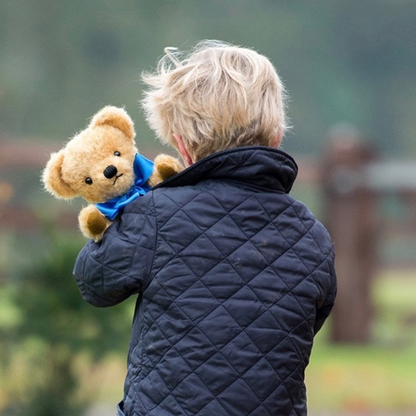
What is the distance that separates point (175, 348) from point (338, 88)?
473 inches

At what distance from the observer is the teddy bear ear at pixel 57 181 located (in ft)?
7.52

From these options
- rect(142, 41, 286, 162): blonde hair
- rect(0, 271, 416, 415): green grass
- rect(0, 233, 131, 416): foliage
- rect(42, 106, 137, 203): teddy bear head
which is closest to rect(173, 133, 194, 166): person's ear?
rect(142, 41, 286, 162): blonde hair

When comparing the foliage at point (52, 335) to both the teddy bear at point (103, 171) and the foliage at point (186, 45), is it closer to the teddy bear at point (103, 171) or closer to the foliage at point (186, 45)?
the teddy bear at point (103, 171)

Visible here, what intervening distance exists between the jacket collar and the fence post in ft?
15.6

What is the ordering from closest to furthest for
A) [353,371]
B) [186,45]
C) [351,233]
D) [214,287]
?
[214,287] < [353,371] < [351,233] < [186,45]

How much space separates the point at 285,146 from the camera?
13484mm

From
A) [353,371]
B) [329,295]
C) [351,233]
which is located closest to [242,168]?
[329,295]

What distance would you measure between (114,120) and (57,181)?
8.1 inches

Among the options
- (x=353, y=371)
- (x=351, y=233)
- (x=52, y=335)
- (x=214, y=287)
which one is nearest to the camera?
(x=214, y=287)

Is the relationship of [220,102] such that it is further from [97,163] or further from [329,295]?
[329,295]

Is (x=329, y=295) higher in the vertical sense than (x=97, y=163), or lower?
lower

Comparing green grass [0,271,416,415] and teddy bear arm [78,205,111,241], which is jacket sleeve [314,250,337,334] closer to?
teddy bear arm [78,205,111,241]

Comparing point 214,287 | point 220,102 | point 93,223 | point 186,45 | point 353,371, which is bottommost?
point 214,287

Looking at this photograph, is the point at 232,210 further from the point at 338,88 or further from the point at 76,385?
the point at 338,88
